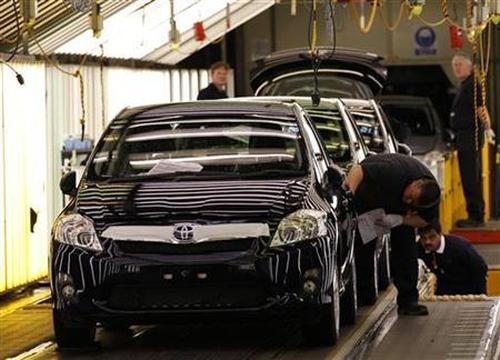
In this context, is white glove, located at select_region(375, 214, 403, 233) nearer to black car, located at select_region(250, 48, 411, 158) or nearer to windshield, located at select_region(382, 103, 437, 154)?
black car, located at select_region(250, 48, 411, 158)

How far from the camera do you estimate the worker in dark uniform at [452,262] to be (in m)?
13.9

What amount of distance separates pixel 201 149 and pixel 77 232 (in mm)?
1404

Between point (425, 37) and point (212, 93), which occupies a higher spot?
point (425, 37)

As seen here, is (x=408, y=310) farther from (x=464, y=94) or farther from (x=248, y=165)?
(x=464, y=94)

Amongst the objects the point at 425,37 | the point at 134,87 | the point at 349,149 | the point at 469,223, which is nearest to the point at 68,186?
the point at 349,149

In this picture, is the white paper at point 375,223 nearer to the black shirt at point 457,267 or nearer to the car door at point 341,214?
the car door at point 341,214

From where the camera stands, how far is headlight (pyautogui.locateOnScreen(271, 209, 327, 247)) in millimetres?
→ 9563

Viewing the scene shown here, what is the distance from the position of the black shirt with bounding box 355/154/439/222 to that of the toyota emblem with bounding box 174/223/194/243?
2239mm

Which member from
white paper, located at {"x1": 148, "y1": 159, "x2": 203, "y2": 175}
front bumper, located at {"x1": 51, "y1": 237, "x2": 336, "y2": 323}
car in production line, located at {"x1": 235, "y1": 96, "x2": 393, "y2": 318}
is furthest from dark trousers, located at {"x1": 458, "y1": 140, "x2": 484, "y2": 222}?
front bumper, located at {"x1": 51, "y1": 237, "x2": 336, "y2": 323}

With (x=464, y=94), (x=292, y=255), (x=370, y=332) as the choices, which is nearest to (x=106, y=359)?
(x=292, y=255)

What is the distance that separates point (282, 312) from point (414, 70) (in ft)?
63.1

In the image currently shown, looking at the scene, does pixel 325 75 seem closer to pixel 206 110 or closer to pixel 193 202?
pixel 206 110

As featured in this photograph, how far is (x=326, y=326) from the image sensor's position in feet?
32.5

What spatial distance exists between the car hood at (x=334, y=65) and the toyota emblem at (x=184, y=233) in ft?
26.7
